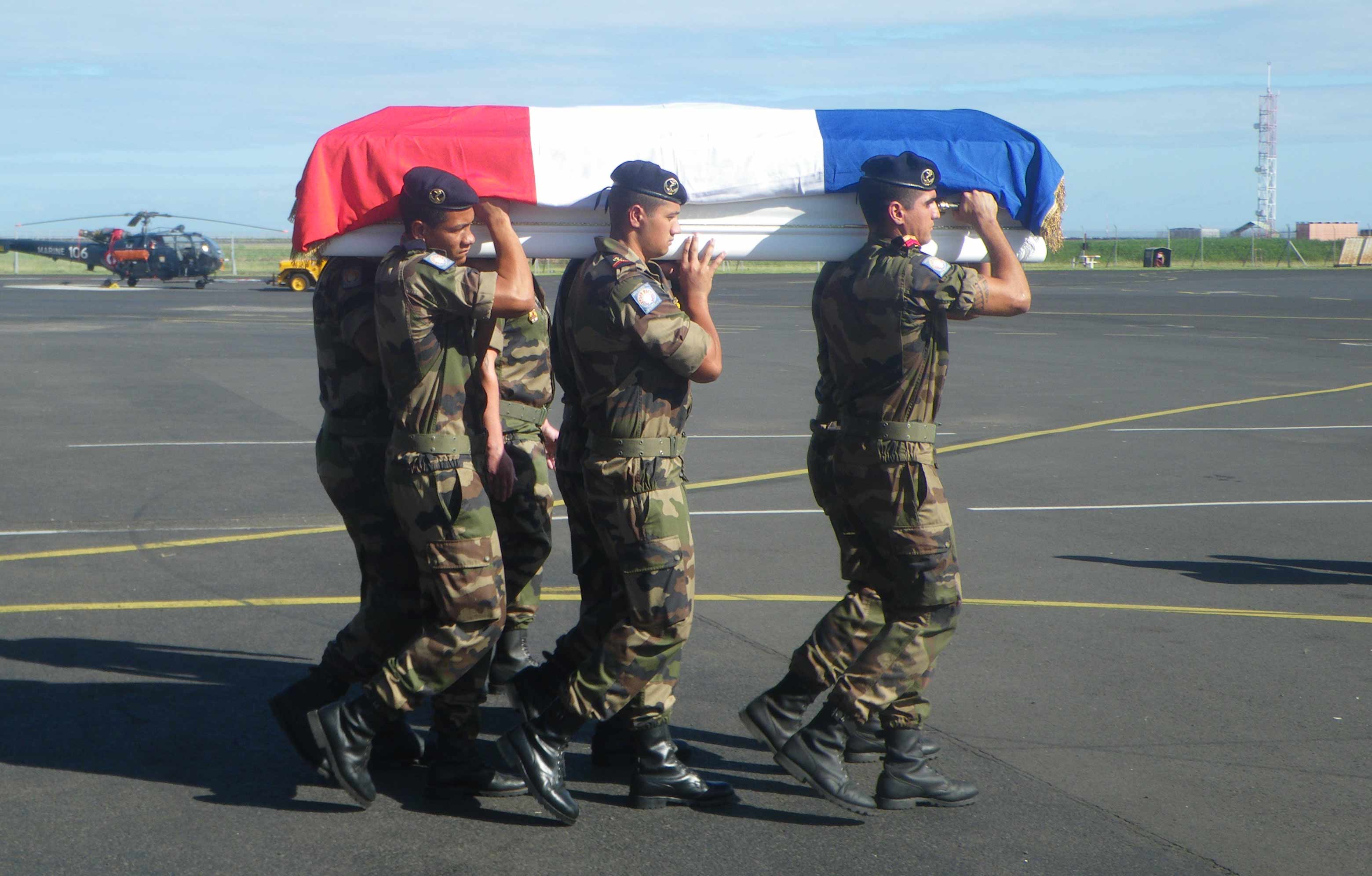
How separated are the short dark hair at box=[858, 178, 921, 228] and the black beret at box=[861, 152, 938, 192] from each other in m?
0.01

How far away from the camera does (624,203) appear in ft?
14.1

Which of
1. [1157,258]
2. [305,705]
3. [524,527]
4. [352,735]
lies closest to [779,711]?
[524,527]

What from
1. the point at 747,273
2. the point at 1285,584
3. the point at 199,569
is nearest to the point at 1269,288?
the point at 747,273

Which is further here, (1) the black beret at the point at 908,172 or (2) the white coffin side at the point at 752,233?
(2) the white coffin side at the point at 752,233

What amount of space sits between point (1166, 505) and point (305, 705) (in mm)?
6928

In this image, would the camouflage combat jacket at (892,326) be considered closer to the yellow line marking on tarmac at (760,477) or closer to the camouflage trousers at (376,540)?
the camouflage trousers at (376,540)

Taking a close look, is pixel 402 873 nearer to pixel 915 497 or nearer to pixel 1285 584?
pixel 915 497

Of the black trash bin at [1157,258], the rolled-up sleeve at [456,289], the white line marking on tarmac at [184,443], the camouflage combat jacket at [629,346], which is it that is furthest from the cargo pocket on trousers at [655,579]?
the black trash bin at [1157,258]

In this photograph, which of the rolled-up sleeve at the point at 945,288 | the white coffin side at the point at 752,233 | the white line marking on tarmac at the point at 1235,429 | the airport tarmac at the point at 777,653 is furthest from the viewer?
the white line marking on tarmac at the point at 1235,429

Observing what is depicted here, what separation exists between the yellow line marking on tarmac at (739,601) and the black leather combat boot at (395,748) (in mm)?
2124

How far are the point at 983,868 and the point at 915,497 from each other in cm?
119

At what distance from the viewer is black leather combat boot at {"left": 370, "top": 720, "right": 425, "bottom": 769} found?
4773 mm

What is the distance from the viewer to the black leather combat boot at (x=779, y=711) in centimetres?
460

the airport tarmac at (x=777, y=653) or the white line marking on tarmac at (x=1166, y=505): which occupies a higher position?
the white line marking on tarmac at (x=1166, y=505)
